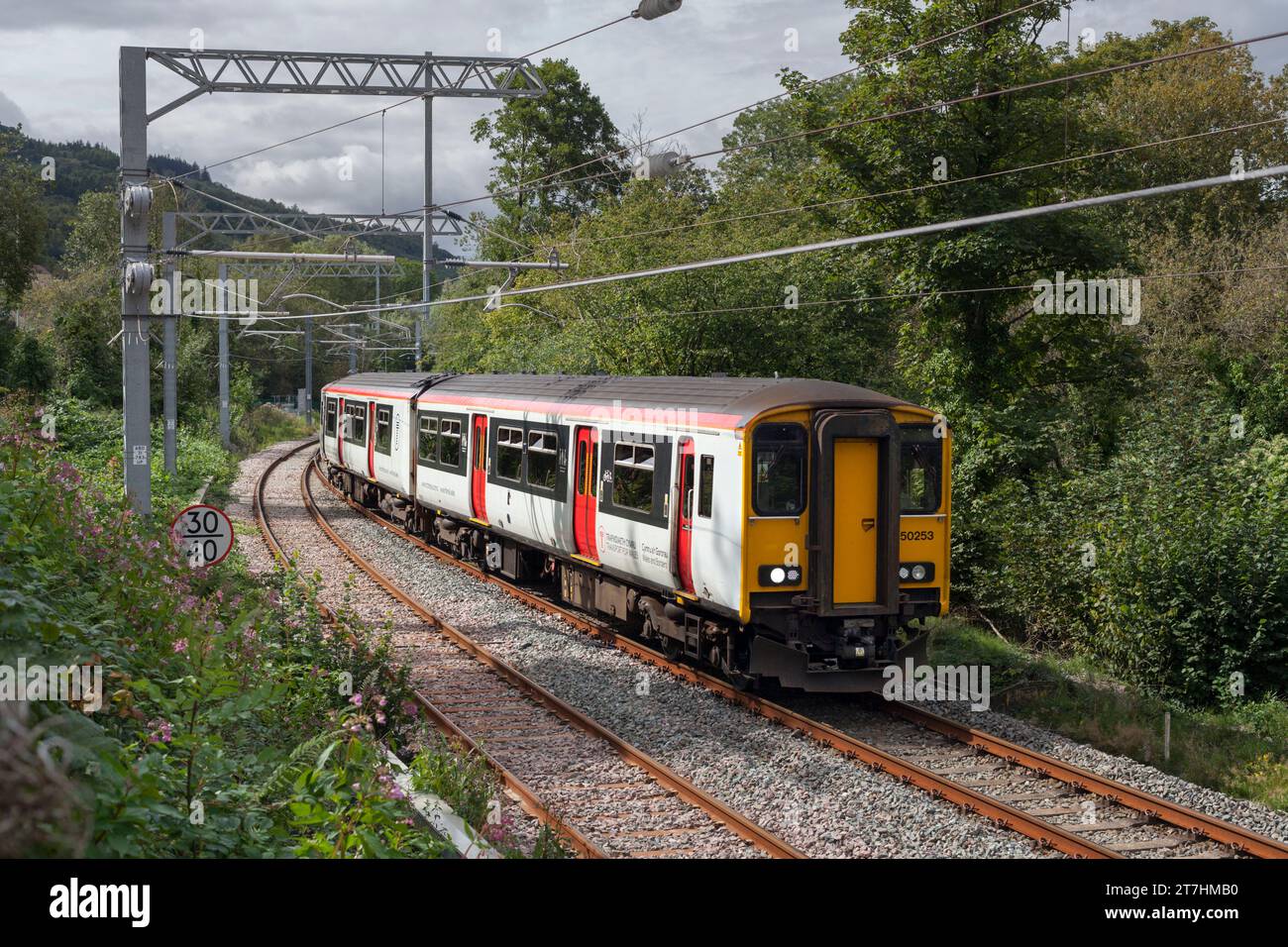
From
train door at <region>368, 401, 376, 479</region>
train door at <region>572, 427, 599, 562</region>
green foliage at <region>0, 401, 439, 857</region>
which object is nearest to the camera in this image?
green foliage at <region>0, 401, 439, 857</region>

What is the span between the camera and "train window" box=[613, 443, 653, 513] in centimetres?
1322

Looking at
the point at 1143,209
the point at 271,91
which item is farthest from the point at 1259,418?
the point at 271,91

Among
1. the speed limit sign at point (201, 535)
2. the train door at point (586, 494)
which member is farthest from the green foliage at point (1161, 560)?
the speed limit sign at point (201, 535)

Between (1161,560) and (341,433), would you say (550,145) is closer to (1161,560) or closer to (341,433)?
(341,433)

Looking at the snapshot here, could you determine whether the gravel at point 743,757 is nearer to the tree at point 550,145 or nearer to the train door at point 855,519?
the train door at point 855,519

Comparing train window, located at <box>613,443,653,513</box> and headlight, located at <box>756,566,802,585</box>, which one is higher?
train window, located at <box>613,443,653,513</box>

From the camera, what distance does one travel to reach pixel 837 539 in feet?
38.2

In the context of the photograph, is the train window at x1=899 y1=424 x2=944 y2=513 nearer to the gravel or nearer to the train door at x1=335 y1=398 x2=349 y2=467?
the gravel

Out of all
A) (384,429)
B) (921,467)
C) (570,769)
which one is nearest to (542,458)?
(921,467)

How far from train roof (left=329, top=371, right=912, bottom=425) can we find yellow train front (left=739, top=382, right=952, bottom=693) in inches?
3.8

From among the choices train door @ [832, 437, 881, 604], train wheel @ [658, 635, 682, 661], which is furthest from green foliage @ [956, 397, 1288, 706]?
train wheel @ [658, 635, 682, 661]

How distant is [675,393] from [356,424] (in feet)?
55.3

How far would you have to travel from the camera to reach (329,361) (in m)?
84.4
